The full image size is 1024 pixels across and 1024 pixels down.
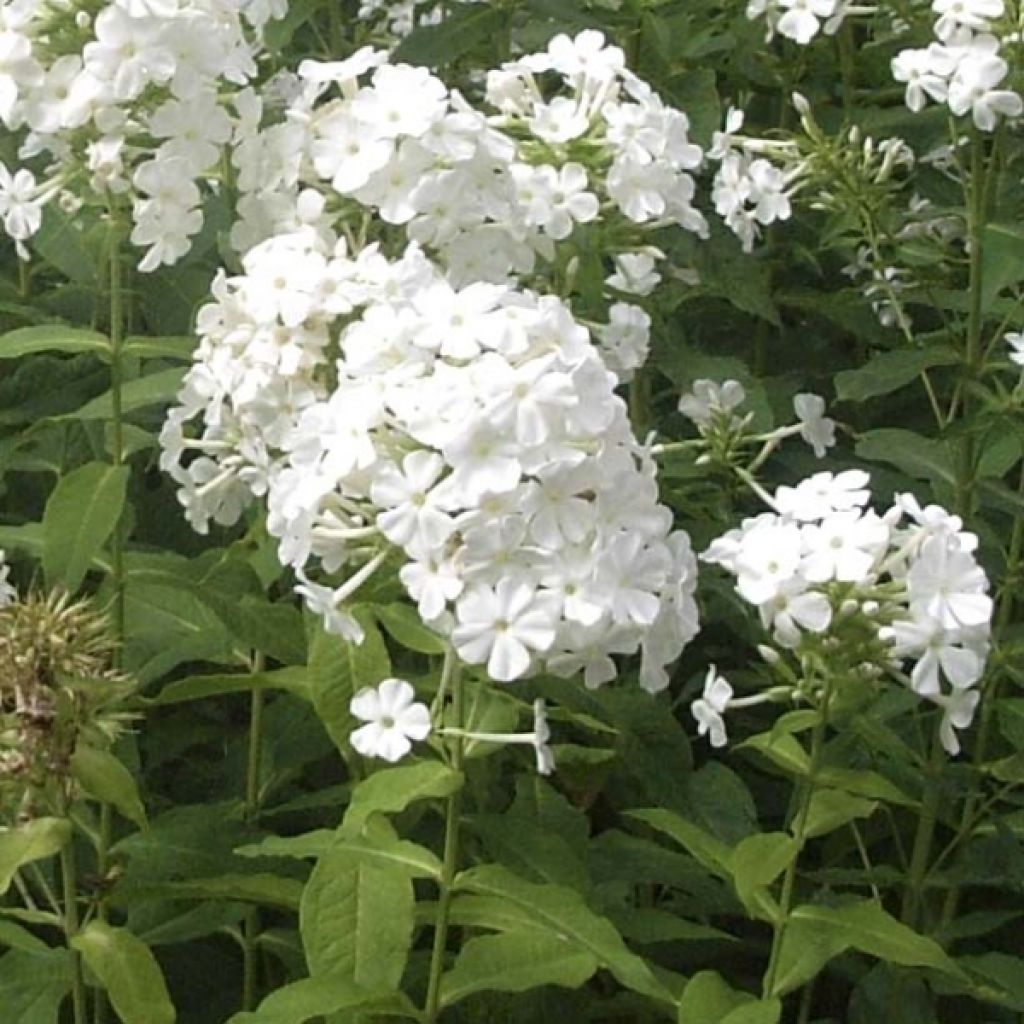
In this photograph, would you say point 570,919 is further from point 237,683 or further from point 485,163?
point 485,163

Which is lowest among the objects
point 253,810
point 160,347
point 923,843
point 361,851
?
point 923,843

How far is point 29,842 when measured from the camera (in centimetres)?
208

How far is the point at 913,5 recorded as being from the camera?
3160 millimetres

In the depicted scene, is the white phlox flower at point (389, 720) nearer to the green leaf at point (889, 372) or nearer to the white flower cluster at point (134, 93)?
the white flower cluster at point (134, 93)

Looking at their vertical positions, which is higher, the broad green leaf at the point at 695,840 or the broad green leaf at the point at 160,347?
the broad green leaf at the point at 160,347

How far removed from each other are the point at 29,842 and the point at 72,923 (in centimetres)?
23

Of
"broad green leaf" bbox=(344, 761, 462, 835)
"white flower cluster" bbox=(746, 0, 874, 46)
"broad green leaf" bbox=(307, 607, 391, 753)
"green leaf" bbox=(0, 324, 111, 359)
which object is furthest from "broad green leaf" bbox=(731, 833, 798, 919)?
"white flower cluster" bbox=(746, 0, 874, 46)

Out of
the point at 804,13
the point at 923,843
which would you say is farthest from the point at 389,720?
the point at 804,13

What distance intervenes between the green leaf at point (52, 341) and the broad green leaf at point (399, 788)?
78cm

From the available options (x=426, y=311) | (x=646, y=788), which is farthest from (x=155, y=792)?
(x=426, y=311)

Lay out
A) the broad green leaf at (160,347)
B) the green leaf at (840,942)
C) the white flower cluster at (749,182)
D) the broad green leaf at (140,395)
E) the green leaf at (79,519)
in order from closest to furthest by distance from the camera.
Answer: the green leaf at (840,942), the green leaf at (79,519), the broad green leaf at (160,347), the broad green leaf at (140,395), the white flower cluster at (749,182)

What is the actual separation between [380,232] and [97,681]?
2.70 feet

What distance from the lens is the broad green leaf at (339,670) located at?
230 cm

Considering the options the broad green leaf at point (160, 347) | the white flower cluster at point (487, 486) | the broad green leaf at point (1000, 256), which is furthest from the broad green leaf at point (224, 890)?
the broad green leaf at point (1000, 256)
